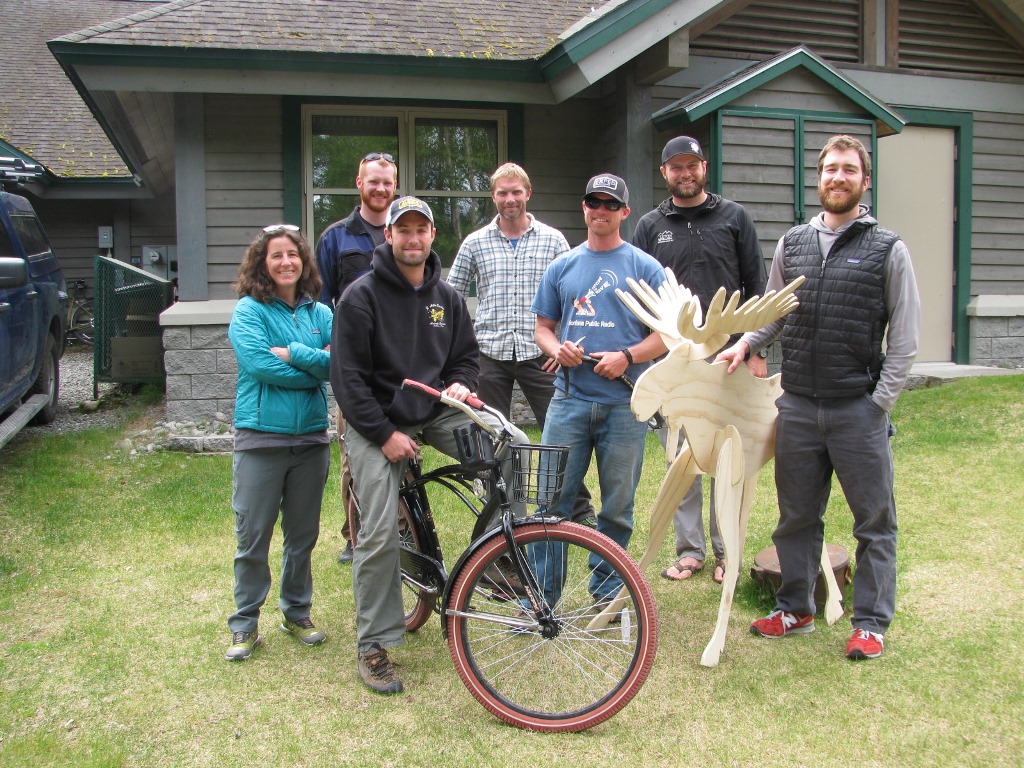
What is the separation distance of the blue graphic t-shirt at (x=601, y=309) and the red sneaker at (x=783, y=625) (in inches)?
45.8

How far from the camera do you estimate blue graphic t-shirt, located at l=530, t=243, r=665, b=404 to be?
3855 millimetres

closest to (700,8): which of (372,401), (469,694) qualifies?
(372,401)

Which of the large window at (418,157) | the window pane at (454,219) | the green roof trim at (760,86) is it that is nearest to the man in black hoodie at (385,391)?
the green roof trim at (760,86)

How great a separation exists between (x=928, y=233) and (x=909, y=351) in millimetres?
7592

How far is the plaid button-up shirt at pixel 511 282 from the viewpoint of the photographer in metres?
5.02

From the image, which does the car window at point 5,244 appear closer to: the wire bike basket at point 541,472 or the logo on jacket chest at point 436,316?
the logo on jacket chest at point 436,316

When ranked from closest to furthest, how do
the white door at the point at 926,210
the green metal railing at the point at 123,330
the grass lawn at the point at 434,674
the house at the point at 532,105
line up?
the grass lawn at the point at 434,674 → the house at the point at 532,105 → the white door at the point at 926,210 → the green metal railing at the point at 123,330

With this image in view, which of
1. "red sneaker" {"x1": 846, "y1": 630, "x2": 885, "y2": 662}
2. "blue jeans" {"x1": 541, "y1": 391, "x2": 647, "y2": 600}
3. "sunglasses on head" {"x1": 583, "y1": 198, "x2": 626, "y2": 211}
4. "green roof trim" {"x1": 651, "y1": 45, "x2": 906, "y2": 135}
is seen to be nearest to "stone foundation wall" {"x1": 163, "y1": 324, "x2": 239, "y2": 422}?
"green roof trim" {"x1": 651, "y1": 45, "x2": 906, "y2": 135}

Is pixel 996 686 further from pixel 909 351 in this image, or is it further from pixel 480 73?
pixel 480 73

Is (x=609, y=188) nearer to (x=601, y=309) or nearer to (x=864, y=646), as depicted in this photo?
(x=601, y=309)

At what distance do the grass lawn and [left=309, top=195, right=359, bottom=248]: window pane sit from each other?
3.80m

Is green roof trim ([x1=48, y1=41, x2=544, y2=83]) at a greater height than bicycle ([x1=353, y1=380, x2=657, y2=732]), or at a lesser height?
greater

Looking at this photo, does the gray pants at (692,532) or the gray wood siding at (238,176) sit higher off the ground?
the gray wood siding at (238,176)

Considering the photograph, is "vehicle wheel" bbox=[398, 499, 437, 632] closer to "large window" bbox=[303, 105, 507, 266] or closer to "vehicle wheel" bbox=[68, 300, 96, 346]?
"large window" bbox=[303, 105, 507, 266]
